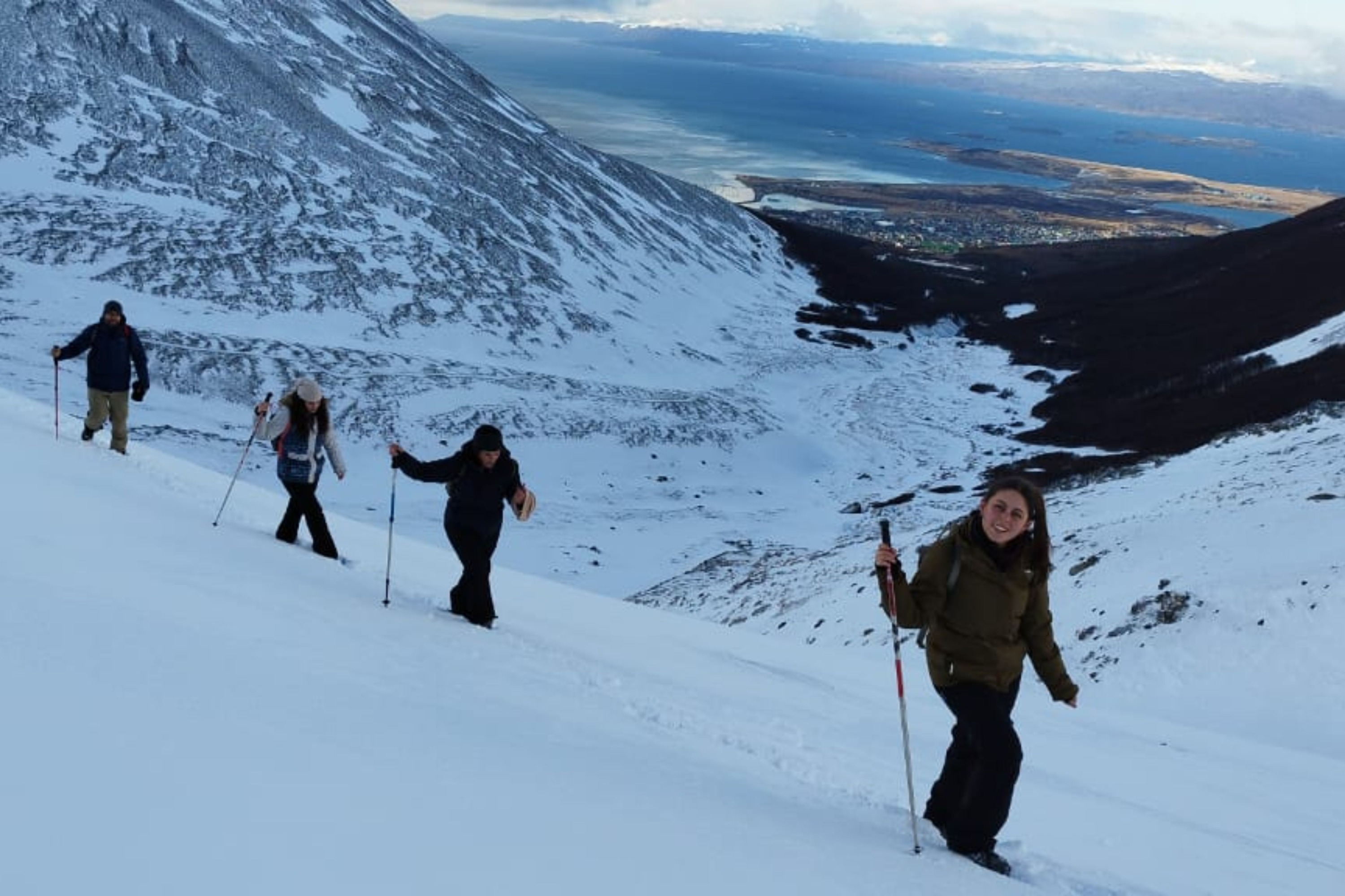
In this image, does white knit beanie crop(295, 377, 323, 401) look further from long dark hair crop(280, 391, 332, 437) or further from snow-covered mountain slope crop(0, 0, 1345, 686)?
snow-covered mountain slope crop(0, 0, 1345, 686)

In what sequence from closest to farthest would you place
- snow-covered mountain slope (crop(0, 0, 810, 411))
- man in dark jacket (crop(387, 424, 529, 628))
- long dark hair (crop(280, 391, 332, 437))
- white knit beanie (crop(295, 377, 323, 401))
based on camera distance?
man in dark jacket (crop(387, 424, 529, 628)) < white knit beanie (crop(295, 377, 323, 401)) < long dark hair (crop(280, 391, 332, 437)) < snow-covered mountain slope (crop(0, 0, 810, 411))

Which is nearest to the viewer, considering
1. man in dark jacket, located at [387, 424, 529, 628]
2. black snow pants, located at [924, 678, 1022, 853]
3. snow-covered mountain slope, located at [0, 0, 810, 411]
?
black snow pants, located at [924, 678, 1022, 853]

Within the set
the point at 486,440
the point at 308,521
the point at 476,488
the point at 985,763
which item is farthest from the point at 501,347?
the point at 985,763

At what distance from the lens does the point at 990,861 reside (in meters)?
5.64

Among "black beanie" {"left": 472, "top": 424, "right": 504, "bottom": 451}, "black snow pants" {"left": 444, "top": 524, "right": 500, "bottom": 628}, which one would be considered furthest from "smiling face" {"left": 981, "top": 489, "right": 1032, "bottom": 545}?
"black snow pants" {"left": 444, "top": 524, "right": 500, "bottom": 628}

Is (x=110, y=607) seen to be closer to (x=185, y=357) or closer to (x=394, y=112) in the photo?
Answer: (x=185, y=357)

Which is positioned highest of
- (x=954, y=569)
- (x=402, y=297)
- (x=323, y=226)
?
(x=323, y=226)

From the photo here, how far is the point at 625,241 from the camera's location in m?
73.8

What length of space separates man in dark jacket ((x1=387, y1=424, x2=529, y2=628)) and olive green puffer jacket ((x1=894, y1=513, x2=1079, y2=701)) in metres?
4.33

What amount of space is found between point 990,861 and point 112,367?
1361cm

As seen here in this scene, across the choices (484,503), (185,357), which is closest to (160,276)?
(185,357)

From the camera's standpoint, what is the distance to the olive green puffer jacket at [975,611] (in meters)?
5.45

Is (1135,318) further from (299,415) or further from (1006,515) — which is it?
(1006,515)

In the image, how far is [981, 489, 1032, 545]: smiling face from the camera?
5.30 meters
